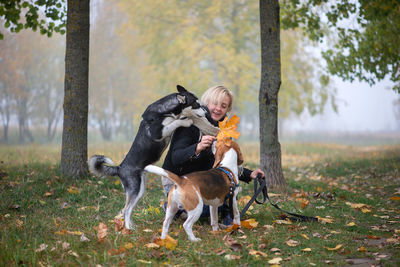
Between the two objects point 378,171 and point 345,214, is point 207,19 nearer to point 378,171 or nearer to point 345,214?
point 378,171

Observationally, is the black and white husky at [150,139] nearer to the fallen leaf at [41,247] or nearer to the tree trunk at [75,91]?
the fallen leaf at [41,247]

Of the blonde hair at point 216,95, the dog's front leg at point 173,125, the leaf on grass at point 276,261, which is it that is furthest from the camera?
the blonde hair at point 216,95

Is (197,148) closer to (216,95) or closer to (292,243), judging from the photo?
(216,95)

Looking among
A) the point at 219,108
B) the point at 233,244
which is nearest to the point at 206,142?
the point at 219,108

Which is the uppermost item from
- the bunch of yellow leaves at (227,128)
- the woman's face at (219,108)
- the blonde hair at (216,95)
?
the blonde hair at (216,95)

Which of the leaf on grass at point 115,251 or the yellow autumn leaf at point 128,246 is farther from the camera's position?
the yellow autumn leaf at point 128,246

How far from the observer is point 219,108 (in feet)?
13.8

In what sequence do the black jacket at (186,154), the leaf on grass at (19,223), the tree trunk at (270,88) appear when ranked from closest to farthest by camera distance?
the black jacket at (186,154)
the leaf on grass at (19,223)
the tree trunk at (270,88)

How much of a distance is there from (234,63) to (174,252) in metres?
14.3

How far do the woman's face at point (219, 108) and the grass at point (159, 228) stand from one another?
1359mm

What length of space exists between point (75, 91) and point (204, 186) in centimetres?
427

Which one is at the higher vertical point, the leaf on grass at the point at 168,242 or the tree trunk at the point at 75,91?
the tree trunk at the point at 75,91

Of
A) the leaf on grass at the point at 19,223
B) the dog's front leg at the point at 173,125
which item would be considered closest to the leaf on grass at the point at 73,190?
the leaf on grass at the point at 19,223

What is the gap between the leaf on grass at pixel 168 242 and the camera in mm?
3164
